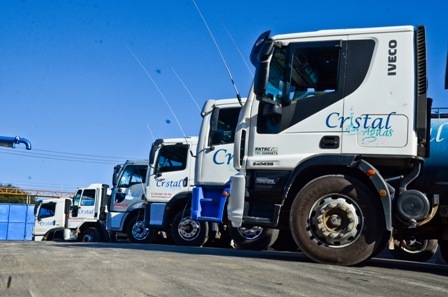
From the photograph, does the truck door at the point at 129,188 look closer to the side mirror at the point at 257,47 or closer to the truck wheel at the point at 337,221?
the side mirror at the point at 257,47

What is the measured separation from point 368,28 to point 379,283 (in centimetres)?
333

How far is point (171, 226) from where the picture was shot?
1354cm

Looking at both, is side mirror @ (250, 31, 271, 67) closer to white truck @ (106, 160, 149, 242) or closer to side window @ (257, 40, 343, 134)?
side window @ (257, 40, 343, 134)

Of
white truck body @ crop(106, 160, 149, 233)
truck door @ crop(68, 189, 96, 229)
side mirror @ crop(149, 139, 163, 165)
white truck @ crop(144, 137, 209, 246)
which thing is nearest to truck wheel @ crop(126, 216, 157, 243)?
white truck body @ crop(106, 160, 149, 233)

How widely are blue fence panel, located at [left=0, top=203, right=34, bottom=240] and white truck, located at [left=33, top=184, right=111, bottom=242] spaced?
11211 mm

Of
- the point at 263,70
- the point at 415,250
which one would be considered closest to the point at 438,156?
the point at 263,70

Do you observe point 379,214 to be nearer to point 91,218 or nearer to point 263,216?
point 263,216

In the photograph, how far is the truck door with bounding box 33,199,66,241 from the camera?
855 inches

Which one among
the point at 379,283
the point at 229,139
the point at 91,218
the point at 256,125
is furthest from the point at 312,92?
the point at 91,218

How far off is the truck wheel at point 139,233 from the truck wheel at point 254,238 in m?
3.98

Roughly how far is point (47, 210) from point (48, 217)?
12.8 inches

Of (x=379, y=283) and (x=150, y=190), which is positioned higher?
(x=150, y=190)

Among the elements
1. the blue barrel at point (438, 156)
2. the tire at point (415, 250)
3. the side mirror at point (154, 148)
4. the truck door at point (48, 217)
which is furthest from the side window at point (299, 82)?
the truck door at point (48, 217)

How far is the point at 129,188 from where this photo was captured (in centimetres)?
1667
